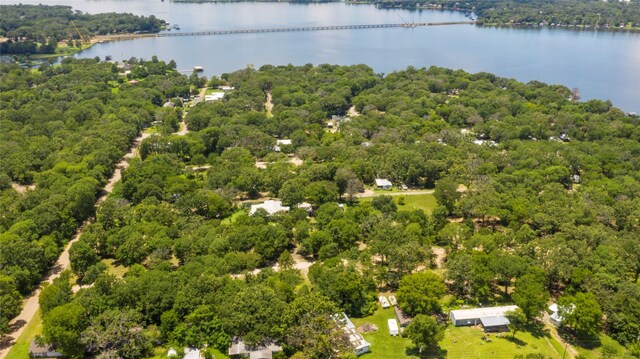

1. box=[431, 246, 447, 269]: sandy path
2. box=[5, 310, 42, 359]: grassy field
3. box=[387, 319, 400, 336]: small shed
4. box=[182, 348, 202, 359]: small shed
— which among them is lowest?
box=[5, 310, 42, 359]: grassy field

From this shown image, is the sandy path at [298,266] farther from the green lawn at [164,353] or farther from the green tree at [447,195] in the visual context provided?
the green tree at [447,195]

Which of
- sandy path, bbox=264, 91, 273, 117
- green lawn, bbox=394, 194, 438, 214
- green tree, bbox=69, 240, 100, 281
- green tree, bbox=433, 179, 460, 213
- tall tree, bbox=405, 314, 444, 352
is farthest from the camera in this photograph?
sandy path, bbox=264, 91, 273, 117

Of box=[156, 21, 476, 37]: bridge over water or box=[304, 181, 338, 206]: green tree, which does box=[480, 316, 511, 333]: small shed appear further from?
box=[156, 21, 476, 37]: bridge over water

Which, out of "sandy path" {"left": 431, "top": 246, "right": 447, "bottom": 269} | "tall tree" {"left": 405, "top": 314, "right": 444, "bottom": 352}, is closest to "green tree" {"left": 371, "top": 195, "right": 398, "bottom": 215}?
"sandy path" {"left": 431, "top": 246, "right": 447, "bottom": 269}

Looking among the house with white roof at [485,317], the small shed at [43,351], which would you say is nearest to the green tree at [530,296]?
the house with white roof at [485,317]

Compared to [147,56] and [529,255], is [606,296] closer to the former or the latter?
[529,255]

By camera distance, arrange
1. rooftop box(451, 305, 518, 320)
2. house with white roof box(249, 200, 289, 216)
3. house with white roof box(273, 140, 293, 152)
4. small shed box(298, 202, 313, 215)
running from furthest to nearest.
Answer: house with white roof box(273, 140, 293, 152) → small shed box(298, 202, 313, 215) → house with white roof box(249, 200, 289, 216) → rooftop box(451, 305, 518, 320)

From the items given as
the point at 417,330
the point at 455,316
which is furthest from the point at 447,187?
the point at 417,330
